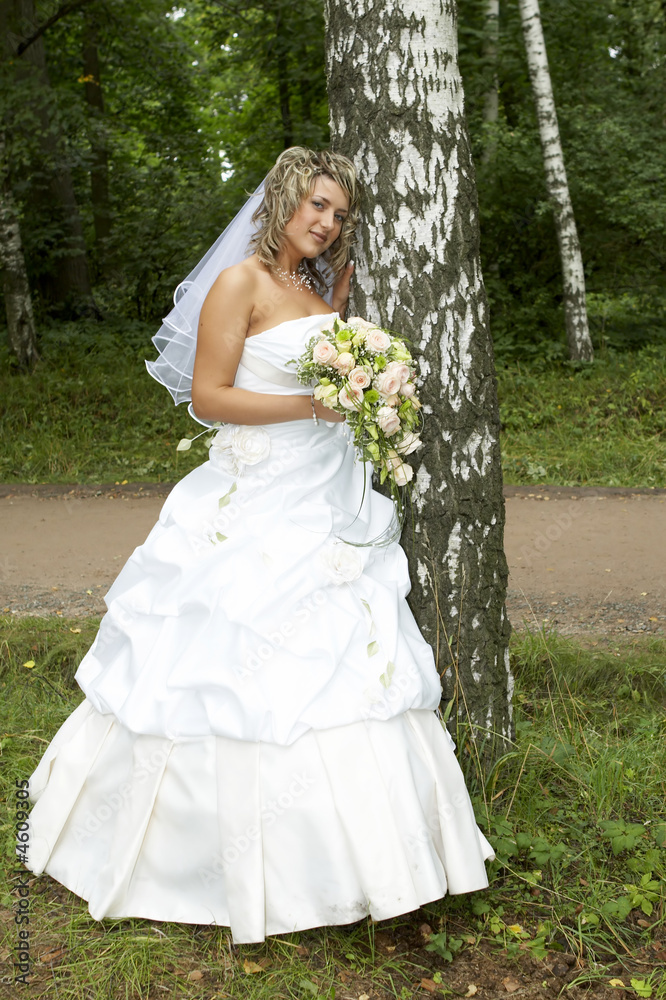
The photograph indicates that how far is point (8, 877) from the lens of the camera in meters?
2.86

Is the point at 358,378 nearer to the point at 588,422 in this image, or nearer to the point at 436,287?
the point at 436,287

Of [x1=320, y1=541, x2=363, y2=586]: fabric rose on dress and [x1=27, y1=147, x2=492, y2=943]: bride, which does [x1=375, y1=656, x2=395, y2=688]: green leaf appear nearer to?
[x1=27, y1=147, x2=492, y2=943]: bride

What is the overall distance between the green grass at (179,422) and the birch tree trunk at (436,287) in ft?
16.0

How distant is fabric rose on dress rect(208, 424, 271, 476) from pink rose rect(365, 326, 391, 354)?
0.53 meters

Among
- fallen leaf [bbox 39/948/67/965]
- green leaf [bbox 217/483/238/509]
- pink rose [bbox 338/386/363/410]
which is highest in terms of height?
pink rose [bbox 338/386/363/410]

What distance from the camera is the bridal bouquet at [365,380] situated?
8.32 ft

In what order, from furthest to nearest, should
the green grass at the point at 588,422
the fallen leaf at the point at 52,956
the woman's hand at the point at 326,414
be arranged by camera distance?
the green grass at the point at 588,422, the woman's hand at the point at 326,414, the fallen leaf at the point at 52,956

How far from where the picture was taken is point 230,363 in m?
2.86

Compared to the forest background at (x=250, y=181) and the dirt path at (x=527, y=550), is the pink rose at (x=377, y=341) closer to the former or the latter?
the dirt path at (x=527, y=550)

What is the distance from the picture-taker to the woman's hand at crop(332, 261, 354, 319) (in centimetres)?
313

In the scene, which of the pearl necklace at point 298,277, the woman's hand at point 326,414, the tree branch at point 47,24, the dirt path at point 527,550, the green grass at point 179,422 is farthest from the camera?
the tree branch at point 47,24

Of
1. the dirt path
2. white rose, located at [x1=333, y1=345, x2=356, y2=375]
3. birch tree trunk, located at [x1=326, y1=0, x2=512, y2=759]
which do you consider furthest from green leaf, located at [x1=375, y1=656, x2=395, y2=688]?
the dirt path

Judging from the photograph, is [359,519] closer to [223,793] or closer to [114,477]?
[223,793]

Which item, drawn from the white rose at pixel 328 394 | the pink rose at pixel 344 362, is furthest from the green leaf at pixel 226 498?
the pink rose at pixel 344 362
